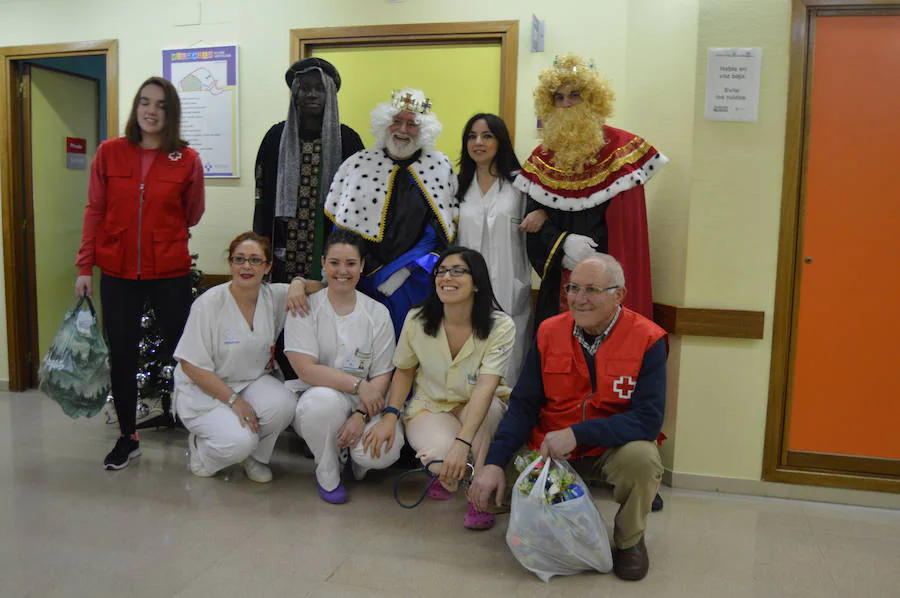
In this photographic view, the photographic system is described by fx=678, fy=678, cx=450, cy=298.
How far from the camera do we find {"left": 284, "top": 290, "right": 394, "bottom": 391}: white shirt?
8.68ft

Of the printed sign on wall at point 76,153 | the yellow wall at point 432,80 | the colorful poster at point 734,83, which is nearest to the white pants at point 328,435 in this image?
the yellow wall at point 432,80

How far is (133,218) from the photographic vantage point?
9.07ft

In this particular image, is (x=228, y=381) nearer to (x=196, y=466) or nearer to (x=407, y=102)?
(x=196, y=466)

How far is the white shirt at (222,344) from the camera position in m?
2.66

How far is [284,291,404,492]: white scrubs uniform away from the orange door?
5.39 ft

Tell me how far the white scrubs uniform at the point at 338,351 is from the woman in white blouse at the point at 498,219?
0.48 m

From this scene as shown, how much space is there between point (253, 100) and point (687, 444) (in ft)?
9.04

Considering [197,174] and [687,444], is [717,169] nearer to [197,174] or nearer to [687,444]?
[687,444]

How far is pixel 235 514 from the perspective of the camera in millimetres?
2365

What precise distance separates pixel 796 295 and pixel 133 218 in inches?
105

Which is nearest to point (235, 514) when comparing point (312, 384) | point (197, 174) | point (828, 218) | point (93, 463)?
point (312, 384)

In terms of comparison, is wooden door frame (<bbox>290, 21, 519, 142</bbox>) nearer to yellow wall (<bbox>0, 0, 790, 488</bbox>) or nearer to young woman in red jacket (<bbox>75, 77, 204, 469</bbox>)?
yellow wall (<bbox>0, 0, 790, 488</bbox>)

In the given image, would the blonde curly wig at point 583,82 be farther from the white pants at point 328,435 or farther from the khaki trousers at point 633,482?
the white pants at point 328,435

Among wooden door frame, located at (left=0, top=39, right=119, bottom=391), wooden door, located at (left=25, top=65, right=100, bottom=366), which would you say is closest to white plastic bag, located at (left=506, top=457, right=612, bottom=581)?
wooden door frame, located at (left=0, top=39, right=119, bottom=391)
